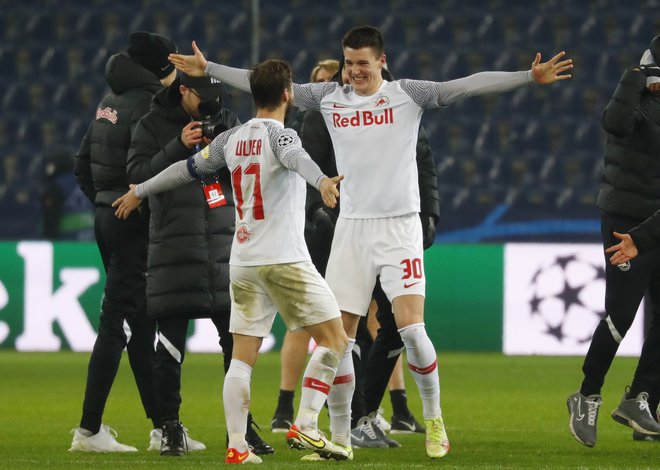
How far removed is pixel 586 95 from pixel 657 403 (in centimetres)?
1041

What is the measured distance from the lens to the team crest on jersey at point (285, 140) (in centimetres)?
553

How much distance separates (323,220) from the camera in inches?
289

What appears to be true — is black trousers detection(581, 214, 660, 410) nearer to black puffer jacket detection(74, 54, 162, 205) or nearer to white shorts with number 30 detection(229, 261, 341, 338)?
white shorts with number 30 detection(229, 261, 341, 338)

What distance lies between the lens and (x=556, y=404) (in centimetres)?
899

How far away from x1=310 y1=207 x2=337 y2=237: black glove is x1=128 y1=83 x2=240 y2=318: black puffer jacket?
3.38 feet

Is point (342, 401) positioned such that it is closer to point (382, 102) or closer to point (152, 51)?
point (382, 102)

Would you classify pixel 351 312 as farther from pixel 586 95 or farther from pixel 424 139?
pixel 586 95

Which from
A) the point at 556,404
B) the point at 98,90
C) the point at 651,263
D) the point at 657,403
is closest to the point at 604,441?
the point at 657,403

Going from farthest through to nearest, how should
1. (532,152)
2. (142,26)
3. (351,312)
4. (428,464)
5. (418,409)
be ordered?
(142,26) < (532,152) < (418,409) < (351,312) < (428,464)

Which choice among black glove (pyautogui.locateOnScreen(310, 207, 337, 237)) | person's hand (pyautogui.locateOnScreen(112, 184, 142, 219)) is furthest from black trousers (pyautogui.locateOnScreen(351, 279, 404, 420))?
person's hand (pyautogui.locateOnScreen(112, 184, 142, 219))

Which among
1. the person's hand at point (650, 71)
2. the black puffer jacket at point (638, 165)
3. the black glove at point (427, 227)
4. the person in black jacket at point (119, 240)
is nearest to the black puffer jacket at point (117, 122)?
the person in black jacket at point (119, 240)

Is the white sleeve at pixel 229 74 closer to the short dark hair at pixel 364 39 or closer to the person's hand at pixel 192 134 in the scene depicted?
the person's hand at pixel 192 134

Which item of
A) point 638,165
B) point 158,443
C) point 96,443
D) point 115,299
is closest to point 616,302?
point 638,165

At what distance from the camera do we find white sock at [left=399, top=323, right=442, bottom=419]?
6043 mm
